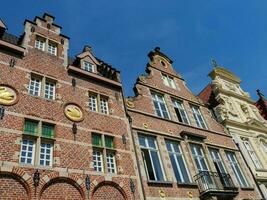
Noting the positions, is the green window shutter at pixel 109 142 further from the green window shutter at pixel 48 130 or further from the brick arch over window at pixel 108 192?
the green window shutter at pixel 48 130

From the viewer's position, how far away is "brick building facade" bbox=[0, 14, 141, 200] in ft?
26.7

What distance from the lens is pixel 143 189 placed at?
1027 cm

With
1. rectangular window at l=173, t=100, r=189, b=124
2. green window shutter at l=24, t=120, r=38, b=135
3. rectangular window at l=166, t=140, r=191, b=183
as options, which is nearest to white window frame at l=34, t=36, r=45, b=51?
green window shutter at l=24, t=120, r=38, b=135

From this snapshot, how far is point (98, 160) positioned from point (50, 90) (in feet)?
12.0

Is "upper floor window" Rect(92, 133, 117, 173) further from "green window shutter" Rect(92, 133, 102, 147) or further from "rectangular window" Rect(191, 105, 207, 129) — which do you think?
"rectangular window" Rect(191, 105, 207, 129)

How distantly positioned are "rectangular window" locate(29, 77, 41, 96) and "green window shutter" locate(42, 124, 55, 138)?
1.56 m

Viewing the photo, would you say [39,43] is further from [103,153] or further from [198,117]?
[198,117]

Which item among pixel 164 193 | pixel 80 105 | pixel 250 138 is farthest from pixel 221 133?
pixel 80 105

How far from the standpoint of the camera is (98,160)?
10094 millimetres

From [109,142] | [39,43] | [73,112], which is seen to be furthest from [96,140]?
[39,43]

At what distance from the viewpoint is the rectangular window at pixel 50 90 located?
1065 centimetres

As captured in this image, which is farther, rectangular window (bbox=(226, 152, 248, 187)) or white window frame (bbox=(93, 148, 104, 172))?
rectangular window (bbox=(226, 152, 248, 187))

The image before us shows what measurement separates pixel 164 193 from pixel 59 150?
4.84m

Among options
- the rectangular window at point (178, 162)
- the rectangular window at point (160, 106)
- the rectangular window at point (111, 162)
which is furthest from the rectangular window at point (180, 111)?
the rectangular window at point (111, 162)
